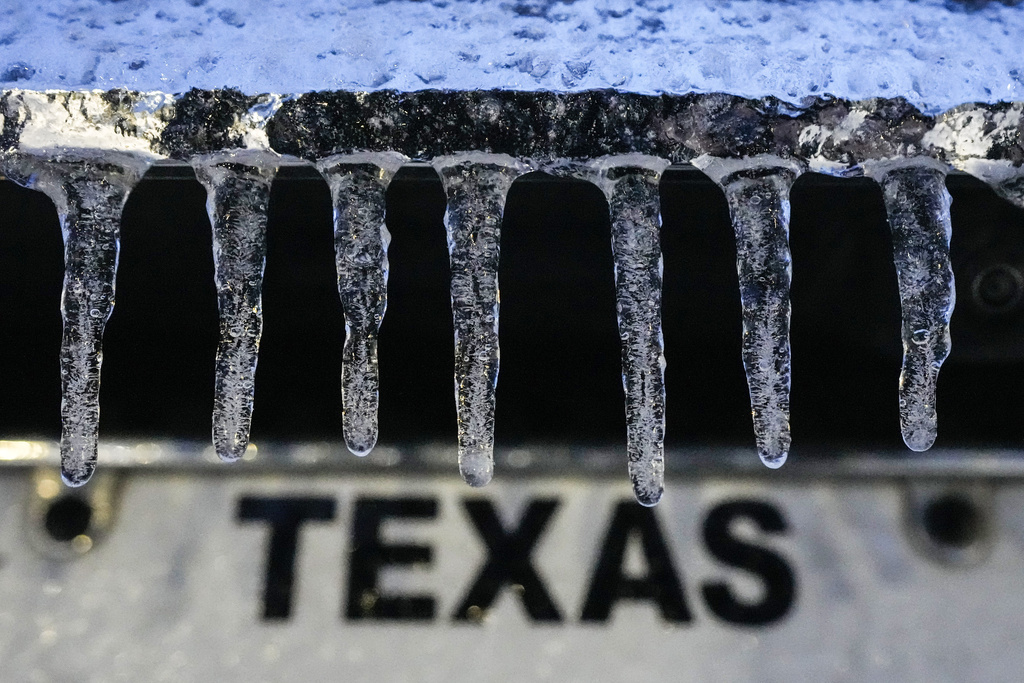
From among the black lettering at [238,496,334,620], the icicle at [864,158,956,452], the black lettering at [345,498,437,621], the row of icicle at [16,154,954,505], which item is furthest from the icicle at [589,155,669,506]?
the black lettering at [238,496,334,620]


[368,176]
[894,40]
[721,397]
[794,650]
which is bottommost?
[794,650]

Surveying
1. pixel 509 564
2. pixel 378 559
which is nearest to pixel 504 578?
pixel 509 564

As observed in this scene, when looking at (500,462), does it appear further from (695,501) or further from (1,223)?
(1,223)

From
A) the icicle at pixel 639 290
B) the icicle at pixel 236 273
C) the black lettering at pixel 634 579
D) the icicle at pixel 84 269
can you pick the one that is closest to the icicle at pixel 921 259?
the icicle at pixel 639 290

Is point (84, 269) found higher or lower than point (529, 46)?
lower

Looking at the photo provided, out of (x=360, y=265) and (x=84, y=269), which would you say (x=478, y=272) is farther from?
(x=84, y=269)

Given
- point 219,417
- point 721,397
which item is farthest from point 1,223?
point 721,397

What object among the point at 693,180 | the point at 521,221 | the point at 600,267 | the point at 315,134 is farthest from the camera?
the point at 600,267

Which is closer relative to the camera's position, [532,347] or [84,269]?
[84,269]

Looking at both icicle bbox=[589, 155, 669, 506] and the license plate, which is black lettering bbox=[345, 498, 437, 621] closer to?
the license plate
